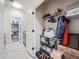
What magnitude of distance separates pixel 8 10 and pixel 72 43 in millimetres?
5067

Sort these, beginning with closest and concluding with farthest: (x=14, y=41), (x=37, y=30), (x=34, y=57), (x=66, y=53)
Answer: (x=66, y=53)
(x=34, y=57)
(x=37, y=30)
(x=14, y=41)

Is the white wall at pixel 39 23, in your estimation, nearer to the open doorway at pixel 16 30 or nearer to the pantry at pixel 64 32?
the pantry at pixel 64 32

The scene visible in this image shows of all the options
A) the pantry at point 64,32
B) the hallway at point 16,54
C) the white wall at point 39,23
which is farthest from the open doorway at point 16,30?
the pantry at point 64,32

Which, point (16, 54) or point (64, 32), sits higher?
point (64, 32)

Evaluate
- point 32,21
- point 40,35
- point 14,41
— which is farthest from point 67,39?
point 14,41

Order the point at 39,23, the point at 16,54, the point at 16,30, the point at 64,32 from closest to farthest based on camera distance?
the point at 64,32 → the point at 39,23 → the point at 16,54 → the point at 16,30

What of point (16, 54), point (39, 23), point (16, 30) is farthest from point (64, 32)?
point (16, 30)

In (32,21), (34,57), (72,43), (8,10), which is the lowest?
(34,57)

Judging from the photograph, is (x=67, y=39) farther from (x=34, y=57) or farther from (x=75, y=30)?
(x=34, y=57)

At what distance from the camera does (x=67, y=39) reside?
2.12 metres

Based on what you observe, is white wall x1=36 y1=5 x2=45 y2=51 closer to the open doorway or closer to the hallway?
the hallway

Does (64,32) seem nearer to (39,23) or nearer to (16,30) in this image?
(39,23)

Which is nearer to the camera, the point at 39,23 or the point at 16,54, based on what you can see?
the point at 39,23

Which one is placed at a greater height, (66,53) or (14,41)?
(66,53)
